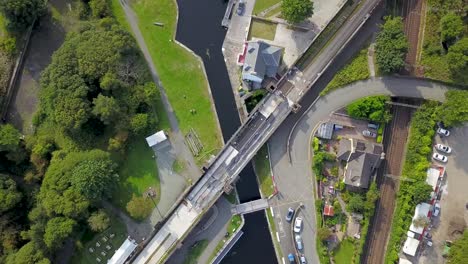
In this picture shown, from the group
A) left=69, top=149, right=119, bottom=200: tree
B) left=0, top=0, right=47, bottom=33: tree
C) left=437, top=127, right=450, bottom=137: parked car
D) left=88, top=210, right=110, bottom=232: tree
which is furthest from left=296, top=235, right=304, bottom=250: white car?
left=0, top=0, right=47, bottom=33: tree

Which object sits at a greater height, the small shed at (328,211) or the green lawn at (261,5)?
the green lawn at (261,5)

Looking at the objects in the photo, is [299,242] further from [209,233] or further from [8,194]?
[8,194]

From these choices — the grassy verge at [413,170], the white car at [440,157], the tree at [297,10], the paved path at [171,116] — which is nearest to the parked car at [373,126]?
the grassy verge at [413,170]

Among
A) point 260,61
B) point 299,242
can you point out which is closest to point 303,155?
point 299,242

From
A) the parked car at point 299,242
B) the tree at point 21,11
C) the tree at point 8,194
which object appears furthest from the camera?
the parked car at point 299,242

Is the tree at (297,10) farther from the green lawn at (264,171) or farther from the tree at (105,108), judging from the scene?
the tree at (105,108)

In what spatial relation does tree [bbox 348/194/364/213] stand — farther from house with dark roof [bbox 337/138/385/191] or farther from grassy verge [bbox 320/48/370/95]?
grassy verge [bbox 320/48/370/95]
